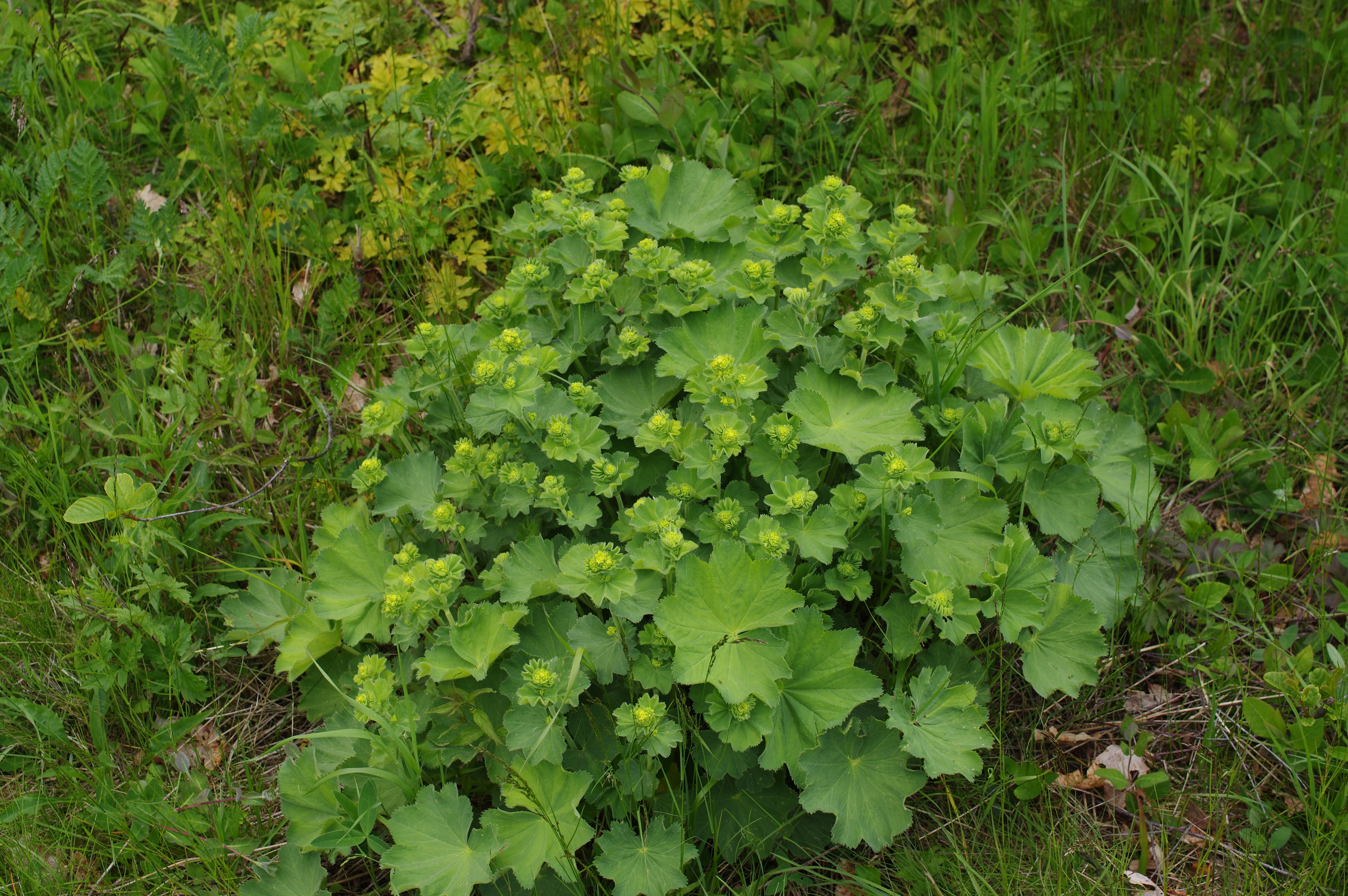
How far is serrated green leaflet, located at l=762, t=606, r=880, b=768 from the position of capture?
2340 mm

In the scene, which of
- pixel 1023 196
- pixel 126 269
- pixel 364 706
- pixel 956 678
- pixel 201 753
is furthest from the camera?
pixel 1023 196

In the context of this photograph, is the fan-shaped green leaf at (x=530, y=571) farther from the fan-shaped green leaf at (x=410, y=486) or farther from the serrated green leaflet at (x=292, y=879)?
the serrated green leaflet at (x=292, y=879)

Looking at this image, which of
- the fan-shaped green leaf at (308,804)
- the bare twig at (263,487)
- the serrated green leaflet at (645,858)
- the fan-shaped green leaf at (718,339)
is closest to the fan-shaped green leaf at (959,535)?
the fan-shaped green leaf at (718,339)

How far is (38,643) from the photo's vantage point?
3018mm

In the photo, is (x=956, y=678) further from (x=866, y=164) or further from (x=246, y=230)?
(x=246, y=230)

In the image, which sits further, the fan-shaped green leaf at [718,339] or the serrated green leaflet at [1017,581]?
the fan-shaped green leaf at [718,339]

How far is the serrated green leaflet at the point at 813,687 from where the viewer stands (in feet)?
7.68

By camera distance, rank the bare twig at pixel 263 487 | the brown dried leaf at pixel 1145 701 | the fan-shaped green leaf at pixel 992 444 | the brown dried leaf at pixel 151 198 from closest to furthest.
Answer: the fan-shaped green leaf at pixel 992 444, the brown dried leaf at pixel 1145 701, the bare twig at pixel 263 487, the brown dried leaf at pixel 151 198

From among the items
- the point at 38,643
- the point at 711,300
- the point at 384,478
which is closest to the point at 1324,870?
the point at 711,300

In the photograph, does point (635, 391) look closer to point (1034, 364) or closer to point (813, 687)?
point (813, 687)

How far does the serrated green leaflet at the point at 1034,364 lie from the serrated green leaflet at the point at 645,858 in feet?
5.07

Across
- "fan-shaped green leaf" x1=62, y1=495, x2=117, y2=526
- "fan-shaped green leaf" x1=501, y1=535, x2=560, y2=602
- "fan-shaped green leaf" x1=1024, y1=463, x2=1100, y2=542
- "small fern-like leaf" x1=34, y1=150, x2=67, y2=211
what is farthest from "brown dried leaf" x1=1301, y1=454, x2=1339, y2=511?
"small fern-like leaf" x1=34, y1=150, x2=67, y2=211

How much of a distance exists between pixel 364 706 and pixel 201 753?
0.94m

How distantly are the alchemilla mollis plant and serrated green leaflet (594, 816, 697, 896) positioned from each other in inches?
0.4
